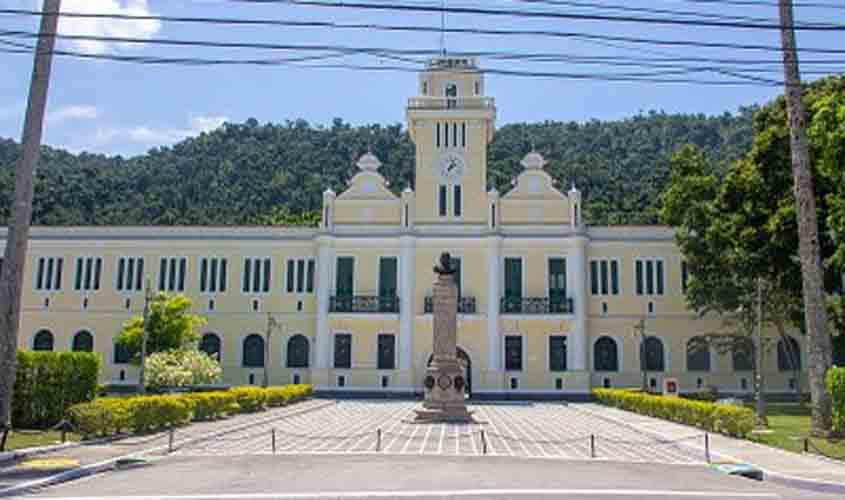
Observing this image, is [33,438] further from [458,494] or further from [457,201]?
[457,201]

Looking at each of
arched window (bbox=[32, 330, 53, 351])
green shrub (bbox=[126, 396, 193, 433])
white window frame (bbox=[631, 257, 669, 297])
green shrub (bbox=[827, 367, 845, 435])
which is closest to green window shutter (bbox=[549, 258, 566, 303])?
white window frame (bbox=[631, 257, 669, 297])

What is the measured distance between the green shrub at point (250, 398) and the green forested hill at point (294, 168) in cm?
3650

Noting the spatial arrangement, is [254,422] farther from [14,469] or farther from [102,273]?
[102,273]

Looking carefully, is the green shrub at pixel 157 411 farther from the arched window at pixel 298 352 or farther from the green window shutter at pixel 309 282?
the green window shutter at pixel 309 282

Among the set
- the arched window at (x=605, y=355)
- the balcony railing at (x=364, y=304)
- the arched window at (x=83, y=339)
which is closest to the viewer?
the balcony railing at (x=364, y=304)

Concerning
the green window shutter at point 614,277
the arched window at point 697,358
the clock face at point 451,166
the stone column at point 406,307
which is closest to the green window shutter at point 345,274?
the stone column at point 406,307

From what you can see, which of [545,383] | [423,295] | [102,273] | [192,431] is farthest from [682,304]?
[102,273]

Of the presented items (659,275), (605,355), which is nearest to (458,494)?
(605,355)

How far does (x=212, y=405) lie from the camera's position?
2594 cm

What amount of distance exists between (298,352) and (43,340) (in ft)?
46.9

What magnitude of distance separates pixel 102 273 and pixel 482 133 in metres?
22.4

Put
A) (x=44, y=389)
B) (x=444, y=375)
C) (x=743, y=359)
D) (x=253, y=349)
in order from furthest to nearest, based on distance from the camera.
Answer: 1. (x=253, y=349)
2. (x=743, y=359)
3. (x=444, y=375)
4. (x=44, y=389)

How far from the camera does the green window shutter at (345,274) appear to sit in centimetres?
4222

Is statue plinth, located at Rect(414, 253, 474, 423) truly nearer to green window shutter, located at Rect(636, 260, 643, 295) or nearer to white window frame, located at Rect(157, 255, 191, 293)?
green window shutter, located at Rect(636, 260, 643, 295)
